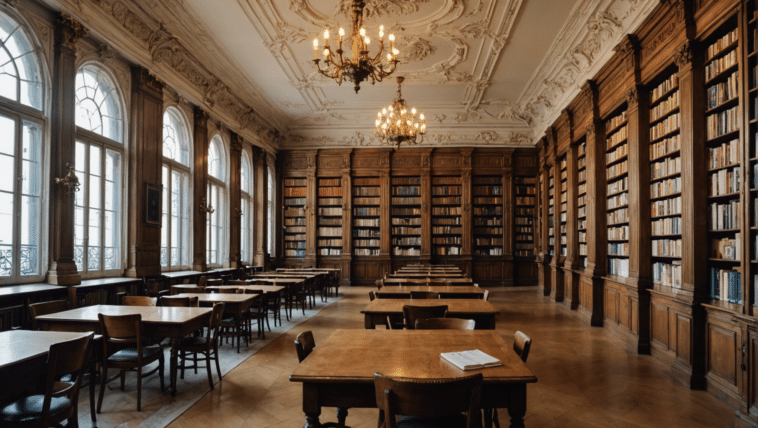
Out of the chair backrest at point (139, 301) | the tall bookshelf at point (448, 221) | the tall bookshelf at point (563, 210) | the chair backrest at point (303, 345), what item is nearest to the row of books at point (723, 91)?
the chair backrest at point (303, 345)

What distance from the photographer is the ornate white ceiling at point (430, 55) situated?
695 centimetres

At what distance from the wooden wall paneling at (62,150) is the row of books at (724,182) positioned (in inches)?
263

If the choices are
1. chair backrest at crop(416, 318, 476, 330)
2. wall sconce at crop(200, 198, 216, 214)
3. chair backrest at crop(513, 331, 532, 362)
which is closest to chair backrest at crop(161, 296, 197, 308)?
chair backrest at crop(416, 318, 476, 330)

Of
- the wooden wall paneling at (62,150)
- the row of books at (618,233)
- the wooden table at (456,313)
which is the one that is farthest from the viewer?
the row of books at (618,233)

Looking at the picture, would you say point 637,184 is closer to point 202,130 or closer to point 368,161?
point 202,130

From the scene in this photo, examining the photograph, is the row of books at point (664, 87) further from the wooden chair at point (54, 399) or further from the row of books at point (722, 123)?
the wooden chair at point (54, 399)

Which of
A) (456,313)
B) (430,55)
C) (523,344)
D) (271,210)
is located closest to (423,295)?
(456,313)

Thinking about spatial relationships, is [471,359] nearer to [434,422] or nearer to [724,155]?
[434,422]

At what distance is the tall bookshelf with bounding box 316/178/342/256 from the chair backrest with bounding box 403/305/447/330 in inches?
383

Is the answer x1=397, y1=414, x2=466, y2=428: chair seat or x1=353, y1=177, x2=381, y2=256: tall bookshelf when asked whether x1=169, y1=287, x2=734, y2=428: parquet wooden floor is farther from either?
x1=353, y1=177, x2=381, y2=256: tall bookshelf

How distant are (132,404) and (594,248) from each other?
645 centimetres

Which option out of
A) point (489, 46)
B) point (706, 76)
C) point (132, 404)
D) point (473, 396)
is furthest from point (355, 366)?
point (489, 46)

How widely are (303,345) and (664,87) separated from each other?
16.9ft

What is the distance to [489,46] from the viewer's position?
8523 millimetres
